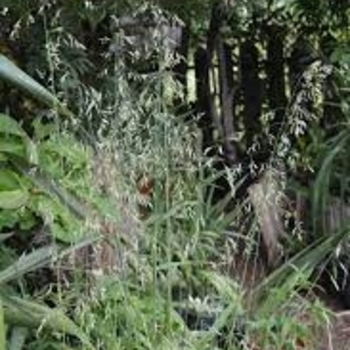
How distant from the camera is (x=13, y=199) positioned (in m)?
2.59

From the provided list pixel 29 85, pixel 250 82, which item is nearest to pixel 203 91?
pixel 250 82

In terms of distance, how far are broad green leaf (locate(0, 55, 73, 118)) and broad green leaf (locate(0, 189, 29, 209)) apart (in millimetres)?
242

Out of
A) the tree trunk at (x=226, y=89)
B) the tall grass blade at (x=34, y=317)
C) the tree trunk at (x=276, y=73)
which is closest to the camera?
the tall grass blade at (x=34, y=317)

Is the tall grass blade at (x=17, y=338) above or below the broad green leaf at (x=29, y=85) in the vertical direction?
below

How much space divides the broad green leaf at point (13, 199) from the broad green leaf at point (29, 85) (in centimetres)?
24

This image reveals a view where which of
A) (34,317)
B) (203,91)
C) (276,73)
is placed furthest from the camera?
(276,73)

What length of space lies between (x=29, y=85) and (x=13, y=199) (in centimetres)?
30

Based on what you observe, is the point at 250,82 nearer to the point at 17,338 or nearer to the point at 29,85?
the point at 29,85

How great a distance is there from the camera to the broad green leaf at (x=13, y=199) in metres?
2.56

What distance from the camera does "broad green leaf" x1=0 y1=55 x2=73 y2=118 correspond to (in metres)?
2.55

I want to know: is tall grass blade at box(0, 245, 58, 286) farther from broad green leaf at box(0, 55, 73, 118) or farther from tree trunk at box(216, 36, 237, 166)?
tree trunk at box(216, 36, 237, 166)

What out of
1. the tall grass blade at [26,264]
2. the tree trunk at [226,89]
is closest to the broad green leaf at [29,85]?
the tall grass blade at [26,264]

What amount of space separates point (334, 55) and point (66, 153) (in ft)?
5.25

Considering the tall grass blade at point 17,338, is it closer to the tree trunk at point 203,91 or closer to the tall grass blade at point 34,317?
the tall grass blade at point 34,317
